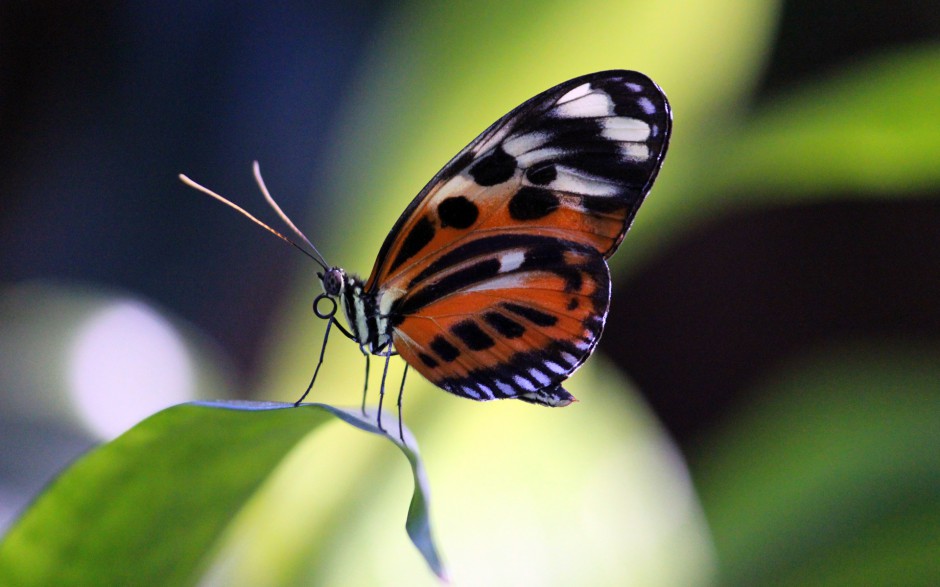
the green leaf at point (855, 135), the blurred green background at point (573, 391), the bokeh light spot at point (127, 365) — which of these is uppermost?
the green leaf at point (855, 135)

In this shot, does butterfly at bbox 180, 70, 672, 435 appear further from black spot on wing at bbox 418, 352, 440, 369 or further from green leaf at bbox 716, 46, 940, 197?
green leaf at bbox 716, 46, 940, 197

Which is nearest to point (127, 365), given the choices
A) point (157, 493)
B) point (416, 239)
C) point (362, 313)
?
point (362, 313)

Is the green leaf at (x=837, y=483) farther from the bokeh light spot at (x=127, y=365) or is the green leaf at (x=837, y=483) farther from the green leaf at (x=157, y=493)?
the bokeh light spot at (x=127, y=365)

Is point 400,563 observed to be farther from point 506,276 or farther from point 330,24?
point 330,24

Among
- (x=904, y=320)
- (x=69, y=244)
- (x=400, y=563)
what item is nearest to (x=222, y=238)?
(x=69, y=244)

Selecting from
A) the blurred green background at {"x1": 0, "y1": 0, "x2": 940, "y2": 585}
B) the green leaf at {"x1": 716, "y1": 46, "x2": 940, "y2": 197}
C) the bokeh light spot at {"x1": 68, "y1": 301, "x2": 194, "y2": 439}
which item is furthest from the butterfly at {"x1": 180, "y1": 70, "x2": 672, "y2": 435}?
the bokeh light spot at {"x1": 68, "y1": 301, "x2": 194, "y2": 439}

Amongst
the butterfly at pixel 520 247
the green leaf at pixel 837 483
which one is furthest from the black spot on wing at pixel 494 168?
the green leaf at pixel 837 483

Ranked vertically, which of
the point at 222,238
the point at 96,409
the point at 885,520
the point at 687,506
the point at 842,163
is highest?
the point at 842,163
